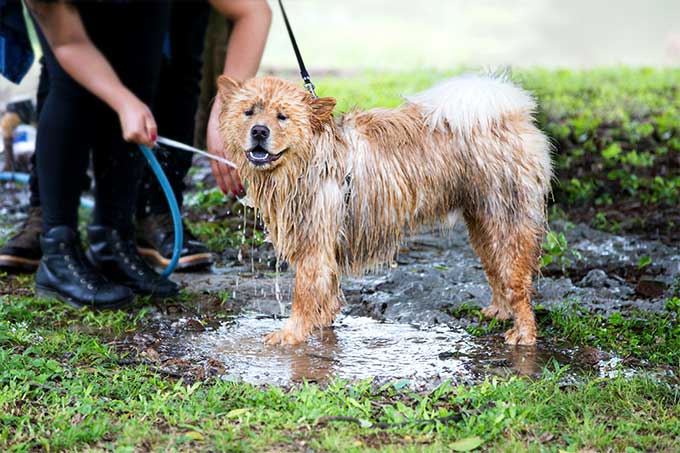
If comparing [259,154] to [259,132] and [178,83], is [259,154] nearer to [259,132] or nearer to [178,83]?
[259,132]

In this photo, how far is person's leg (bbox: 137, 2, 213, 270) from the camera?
4859mm

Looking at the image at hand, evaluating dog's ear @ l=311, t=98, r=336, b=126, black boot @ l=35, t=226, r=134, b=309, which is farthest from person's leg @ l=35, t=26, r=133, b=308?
dog's ear @ l=311, t=98, r=336, b=126

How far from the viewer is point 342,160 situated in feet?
11.6

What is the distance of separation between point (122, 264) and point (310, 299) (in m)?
1.19

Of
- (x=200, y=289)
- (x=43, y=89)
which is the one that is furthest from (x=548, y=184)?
(x=43, y=89)

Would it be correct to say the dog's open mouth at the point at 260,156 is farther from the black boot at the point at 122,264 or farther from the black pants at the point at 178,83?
the black pants at the point at 178,83

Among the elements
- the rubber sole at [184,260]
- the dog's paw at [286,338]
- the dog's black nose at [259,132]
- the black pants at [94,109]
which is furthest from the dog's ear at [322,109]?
the rubber sole at [184,260]

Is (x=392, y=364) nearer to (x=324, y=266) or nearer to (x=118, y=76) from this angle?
(x=324, y=266)

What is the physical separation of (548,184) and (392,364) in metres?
1.10

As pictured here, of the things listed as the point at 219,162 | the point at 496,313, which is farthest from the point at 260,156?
the point at 496,313

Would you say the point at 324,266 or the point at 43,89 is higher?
the point at 43,89

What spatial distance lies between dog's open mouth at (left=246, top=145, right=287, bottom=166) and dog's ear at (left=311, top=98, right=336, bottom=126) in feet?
0.75

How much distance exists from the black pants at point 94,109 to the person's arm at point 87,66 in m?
0.21

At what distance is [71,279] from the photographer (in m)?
4.01
